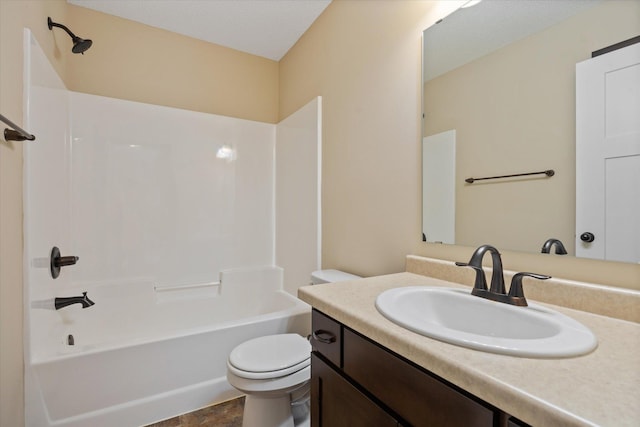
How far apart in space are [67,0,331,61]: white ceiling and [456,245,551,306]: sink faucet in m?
2.05

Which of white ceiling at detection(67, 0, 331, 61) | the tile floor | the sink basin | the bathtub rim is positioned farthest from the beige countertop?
white ceiling at detection(67, 0, 331, 61)

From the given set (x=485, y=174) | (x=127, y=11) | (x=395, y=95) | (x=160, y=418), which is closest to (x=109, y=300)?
(x=160, y=418)

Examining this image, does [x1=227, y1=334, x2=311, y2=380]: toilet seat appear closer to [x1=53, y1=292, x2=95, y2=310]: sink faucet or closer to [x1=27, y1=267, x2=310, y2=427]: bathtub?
[x1=27, y1=267, x2=310, y2=427]: bathtub

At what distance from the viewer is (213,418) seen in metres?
1.64

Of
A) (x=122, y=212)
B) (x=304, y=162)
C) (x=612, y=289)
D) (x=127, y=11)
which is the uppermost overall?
(x=127, y=11)

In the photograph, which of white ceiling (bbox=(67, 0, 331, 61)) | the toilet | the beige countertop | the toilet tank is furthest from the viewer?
white ceiling (bbox=(67, 0, 331, 61))

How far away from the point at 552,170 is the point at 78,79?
299 cm

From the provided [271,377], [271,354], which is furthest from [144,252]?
[271,377]

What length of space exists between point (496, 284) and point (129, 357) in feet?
5.78

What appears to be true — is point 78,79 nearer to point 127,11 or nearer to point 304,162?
point 127,11

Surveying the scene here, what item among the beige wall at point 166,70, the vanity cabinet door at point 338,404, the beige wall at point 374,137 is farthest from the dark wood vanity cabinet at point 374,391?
the beige wall at point 166,70

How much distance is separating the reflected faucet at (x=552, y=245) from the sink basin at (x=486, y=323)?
8.6 inches

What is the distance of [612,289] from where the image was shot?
769 mm

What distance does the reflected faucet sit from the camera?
90 centimetres
